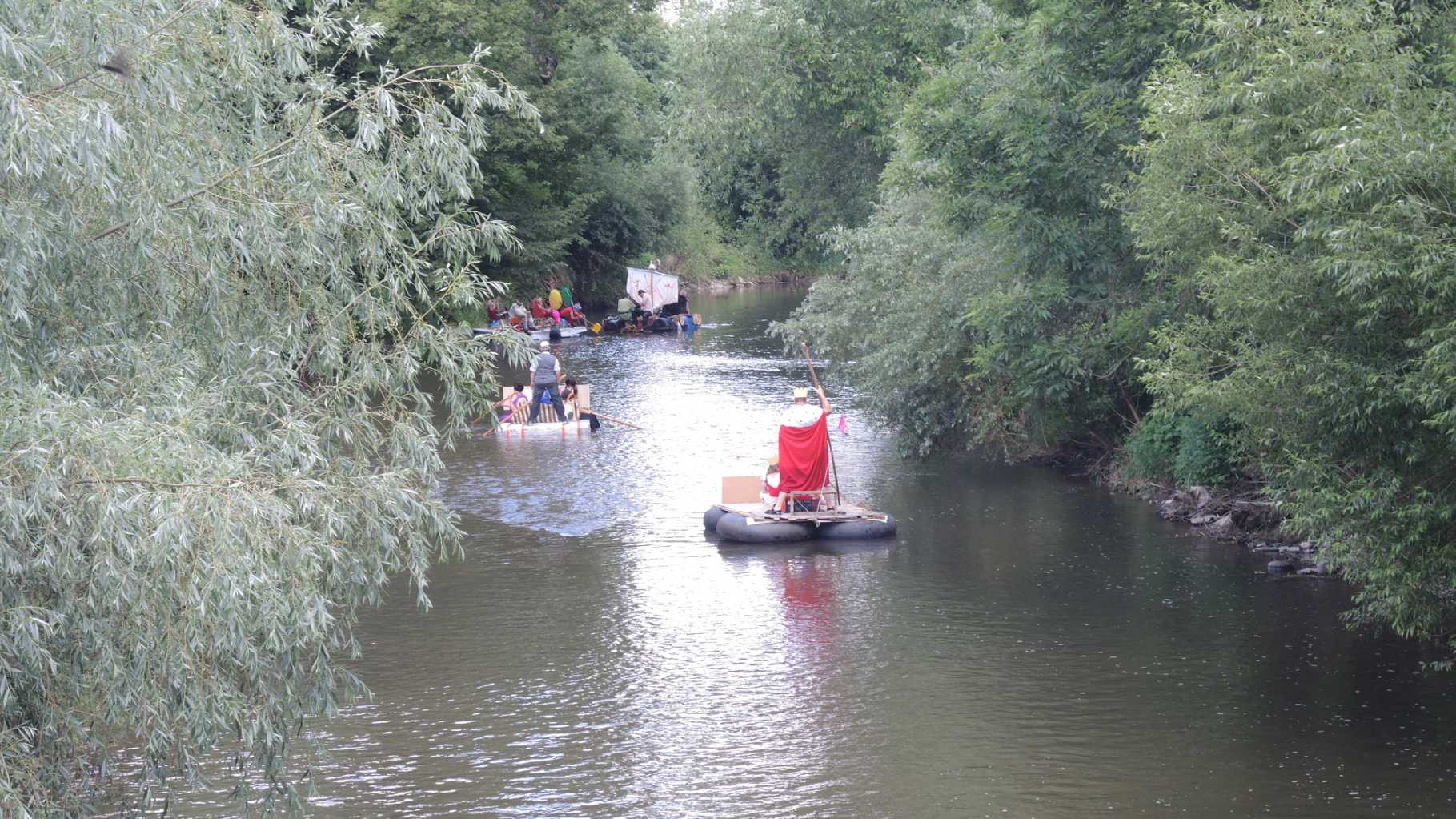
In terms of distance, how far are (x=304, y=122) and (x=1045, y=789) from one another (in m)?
7.16

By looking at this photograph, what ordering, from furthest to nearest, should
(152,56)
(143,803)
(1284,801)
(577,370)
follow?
(577,370) → (1284,801) → (152,56) → (143,803)

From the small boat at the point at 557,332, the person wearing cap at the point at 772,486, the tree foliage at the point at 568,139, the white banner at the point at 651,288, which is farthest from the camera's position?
the white banner at the point at 651,288

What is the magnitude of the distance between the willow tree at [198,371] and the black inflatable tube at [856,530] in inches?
354

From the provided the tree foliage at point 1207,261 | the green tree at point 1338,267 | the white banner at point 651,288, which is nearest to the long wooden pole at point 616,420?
the tree foliage at point 1207,261

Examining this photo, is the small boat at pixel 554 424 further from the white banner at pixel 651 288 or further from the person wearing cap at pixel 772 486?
the white banner at pixel 651 288

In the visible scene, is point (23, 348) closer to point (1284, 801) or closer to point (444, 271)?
point (444, 271)

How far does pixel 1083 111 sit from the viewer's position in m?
18.7

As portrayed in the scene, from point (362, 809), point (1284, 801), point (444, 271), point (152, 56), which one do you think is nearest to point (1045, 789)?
point (1284, 801)

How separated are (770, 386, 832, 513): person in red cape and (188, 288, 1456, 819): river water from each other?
847 millimetres

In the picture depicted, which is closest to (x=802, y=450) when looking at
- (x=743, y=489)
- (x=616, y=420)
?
(x=743, y=489)

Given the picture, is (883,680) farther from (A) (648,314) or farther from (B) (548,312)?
(B) (548,312)

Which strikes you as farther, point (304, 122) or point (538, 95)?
point (538, 95)

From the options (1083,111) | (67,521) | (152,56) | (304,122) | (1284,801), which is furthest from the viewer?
(1083,111)

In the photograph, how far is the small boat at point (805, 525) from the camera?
18.1 meters
